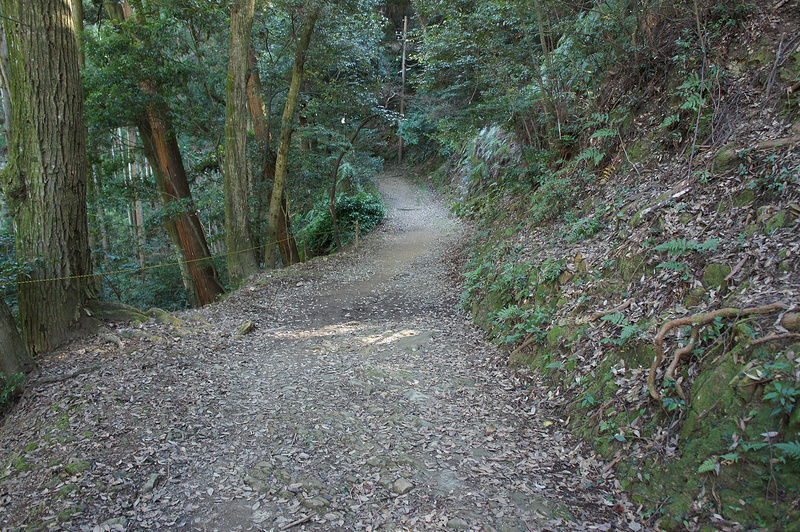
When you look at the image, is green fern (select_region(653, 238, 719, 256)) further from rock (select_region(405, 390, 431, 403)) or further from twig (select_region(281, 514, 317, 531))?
twig (select_region(281, 514, 317, 531))

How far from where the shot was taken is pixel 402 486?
3342 millimetres

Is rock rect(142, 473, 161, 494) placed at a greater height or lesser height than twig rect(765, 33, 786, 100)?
lesser

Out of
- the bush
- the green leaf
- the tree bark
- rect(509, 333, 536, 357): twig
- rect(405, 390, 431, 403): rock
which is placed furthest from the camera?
the bush

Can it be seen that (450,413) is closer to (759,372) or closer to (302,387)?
(302,387)

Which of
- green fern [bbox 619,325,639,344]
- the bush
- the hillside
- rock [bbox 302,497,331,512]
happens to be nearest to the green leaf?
the hillside

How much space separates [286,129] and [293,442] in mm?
8889

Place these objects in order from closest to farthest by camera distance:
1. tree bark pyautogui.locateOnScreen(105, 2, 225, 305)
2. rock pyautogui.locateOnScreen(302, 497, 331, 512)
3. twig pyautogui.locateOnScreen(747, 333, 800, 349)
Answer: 1. twig pyautogui.locateOnScreen(747, 333, 800, 349)
2. rock pyautogui.locateOnScreen(302, 497, 331, 512)
3. tree bark pyautogui.locateOnScreen(105, 2, 225, 305)

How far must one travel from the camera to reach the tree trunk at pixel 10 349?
4.41 meters

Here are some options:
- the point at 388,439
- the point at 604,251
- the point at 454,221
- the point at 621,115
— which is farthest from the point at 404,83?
the point at 388,439

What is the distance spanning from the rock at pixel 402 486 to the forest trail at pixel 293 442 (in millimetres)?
12

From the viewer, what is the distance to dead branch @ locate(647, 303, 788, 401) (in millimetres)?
2973

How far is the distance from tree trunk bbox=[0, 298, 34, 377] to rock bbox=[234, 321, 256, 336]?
2.71m

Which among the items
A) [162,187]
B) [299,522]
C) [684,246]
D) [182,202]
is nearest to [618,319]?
[684,246]

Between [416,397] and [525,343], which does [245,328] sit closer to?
[416,397]
